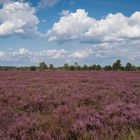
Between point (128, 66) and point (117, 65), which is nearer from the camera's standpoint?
point (117, 65)

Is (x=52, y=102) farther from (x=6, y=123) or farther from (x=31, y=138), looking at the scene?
(x=31, y=138)

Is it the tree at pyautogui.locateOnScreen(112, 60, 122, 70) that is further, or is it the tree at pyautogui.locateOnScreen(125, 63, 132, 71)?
the tree at pyautogui.locateOnScreen(112, 60, 122, 70)

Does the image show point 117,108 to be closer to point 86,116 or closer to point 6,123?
point 86,116

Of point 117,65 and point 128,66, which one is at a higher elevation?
point 117,65

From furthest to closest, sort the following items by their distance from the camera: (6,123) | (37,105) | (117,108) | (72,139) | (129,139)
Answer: (37,105) → (117,108) → (6,123) → (72,139) → (129,139)

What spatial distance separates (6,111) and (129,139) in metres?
4.13

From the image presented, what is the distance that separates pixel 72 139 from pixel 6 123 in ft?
6.12

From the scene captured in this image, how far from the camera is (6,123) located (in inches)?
281

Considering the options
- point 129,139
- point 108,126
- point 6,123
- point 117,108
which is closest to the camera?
point 129,139

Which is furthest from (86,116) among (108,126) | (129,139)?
(129,139)

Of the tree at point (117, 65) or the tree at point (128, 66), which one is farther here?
the tree at point (117, 65)

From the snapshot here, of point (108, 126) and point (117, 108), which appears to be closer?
point (108, 126)

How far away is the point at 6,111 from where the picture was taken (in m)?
8.57

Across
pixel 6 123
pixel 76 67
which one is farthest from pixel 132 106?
pixel 76 67
